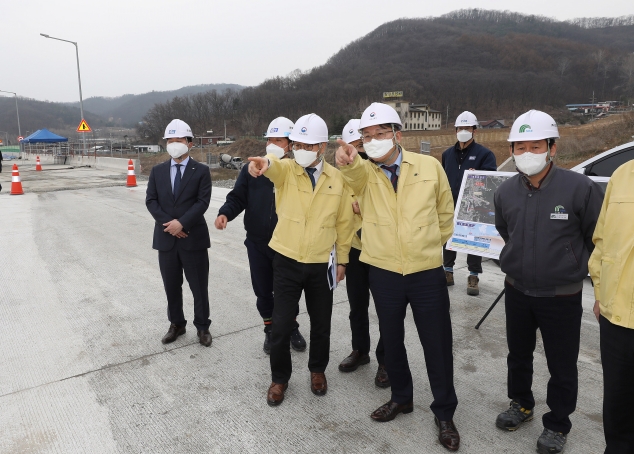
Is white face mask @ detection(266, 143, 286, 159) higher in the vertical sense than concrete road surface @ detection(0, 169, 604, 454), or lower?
higher

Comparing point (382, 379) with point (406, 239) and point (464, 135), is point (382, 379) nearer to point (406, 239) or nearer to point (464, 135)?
point (406, 239)

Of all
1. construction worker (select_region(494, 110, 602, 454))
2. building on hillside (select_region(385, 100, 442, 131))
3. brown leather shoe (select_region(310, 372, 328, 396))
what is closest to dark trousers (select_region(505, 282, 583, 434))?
construction worker (select_region(494, 110, 602, 454))

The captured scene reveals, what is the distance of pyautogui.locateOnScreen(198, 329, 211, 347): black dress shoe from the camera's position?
428cm

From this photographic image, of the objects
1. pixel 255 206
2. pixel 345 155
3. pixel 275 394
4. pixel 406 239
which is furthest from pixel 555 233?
pixel 255 206

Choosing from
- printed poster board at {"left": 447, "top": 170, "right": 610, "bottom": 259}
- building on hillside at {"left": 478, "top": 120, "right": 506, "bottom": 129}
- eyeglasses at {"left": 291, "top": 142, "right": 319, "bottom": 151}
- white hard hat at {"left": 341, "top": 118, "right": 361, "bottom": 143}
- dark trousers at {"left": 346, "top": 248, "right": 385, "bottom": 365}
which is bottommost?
dark trousers at {"left": 346, "top": 248, "right": 385, "bottom": 365}

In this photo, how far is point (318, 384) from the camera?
11.4 feet

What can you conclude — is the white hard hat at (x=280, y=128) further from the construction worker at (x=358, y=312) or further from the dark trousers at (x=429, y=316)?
the dark trousers at (x=429, y=316)

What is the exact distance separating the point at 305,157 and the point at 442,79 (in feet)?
445

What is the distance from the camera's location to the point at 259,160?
3043 millimetres

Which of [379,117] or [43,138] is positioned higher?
[43,138]

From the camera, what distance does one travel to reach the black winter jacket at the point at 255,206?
3922 mm

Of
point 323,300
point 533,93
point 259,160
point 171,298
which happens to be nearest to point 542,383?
point 323,300

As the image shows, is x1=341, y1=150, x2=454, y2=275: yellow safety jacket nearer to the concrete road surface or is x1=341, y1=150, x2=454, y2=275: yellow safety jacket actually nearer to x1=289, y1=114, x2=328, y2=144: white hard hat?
x1=289, y1=114, x2=328, y2=144: white hard hat

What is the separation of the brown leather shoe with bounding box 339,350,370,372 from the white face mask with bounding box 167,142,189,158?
2420 millimetres
